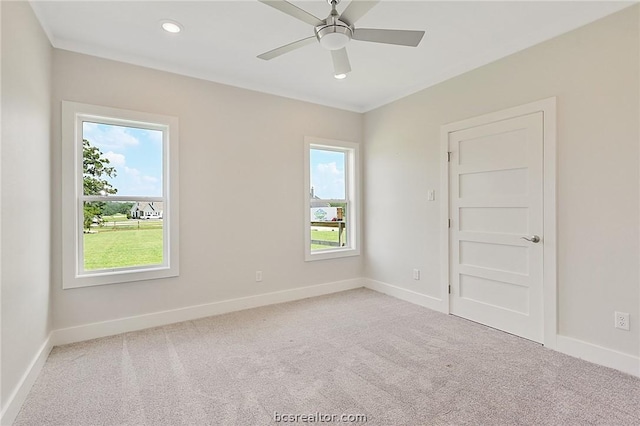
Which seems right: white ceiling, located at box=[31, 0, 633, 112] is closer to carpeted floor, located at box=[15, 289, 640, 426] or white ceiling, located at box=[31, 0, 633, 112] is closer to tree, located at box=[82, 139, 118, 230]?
tree, located at box=[82, 139, 118, 230]

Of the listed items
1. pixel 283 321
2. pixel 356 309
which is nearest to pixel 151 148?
pixel 283 321

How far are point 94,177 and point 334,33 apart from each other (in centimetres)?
261

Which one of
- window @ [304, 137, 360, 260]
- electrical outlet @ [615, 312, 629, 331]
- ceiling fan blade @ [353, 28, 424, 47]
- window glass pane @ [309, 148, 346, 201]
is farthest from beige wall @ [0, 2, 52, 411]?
electrical outlet @ [615, 312, 629, 331]

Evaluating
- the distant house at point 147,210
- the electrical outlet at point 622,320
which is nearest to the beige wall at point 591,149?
the electrical outlet at point 622,320

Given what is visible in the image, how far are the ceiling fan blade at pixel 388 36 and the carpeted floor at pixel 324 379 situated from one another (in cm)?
227

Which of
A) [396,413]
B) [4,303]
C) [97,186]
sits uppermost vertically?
[97,186]

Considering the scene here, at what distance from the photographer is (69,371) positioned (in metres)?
2.31

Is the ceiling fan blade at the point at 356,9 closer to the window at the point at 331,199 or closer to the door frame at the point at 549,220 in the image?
the door frame at the point at 549,220

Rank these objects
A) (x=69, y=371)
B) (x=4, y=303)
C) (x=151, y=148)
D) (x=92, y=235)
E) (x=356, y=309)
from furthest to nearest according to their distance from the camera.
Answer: (x=356, y=309) < (x=151, y=148) < (x=92, y=235) < (x=69, y=371) < (x=4, y=303)

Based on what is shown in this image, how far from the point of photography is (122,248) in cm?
313

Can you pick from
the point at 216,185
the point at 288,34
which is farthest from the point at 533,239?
the point at 216,185

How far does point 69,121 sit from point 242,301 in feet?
8.04

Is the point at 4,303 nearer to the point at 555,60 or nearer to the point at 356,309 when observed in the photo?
the point at 356,309

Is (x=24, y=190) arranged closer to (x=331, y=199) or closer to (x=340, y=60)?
(x=340, y=60)
